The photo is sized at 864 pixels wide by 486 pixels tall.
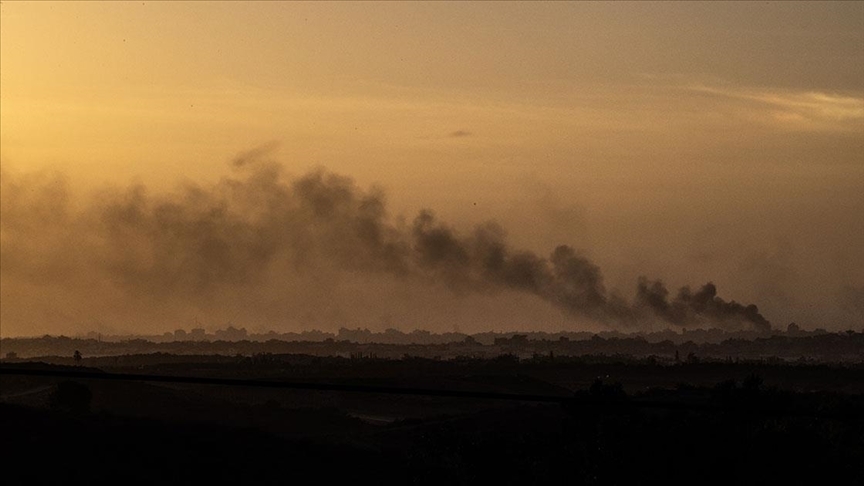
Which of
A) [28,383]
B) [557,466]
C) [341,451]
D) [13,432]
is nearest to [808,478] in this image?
[557,466]

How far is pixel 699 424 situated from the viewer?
52.8 metres

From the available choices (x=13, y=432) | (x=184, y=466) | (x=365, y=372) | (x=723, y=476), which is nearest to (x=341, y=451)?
(x=184, y=466)

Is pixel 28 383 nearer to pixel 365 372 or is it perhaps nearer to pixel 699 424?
pixel 365 372

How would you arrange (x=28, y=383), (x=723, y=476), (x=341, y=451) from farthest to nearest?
1. (x=28, y=383)
2. (x=341, y=451)
3. (x=723, y=476)

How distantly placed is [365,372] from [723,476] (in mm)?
130603

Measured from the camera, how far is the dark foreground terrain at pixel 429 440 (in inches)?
1980

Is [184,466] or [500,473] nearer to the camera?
[500,473]

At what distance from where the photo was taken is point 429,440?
62.7 meters

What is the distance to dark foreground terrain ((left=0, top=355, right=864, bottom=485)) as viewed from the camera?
5028 centimetres

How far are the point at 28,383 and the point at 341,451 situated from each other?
68555mm

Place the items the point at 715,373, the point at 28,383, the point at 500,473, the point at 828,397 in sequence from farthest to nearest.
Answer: the point at 715,373, the point at 28,383, the point at 828,397, the point at 500,473

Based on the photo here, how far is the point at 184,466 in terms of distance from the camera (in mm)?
73062

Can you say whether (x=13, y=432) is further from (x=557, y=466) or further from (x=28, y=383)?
(x=28, y=383)

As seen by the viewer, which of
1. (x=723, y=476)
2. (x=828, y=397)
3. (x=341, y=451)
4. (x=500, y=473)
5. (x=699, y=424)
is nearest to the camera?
(x=723, y=476)
